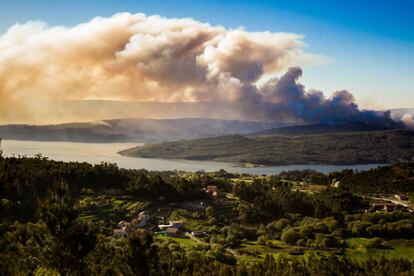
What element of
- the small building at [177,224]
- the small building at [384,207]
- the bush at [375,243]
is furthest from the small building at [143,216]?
the small building at [384,207]

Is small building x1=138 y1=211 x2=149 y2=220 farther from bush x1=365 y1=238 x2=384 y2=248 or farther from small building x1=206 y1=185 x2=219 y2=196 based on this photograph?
bush x1=365 y1=238 x2=384 y2=248

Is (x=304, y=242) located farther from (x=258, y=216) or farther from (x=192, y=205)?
(x=192, y=205)

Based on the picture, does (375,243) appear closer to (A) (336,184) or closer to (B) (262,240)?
(B) (262,240)

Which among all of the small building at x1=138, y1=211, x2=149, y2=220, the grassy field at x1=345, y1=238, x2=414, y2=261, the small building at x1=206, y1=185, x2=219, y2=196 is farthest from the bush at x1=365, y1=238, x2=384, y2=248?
the small building at x1=206, y1=185, x2=219, y2=196

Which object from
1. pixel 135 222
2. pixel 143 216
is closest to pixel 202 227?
pixel 143 216

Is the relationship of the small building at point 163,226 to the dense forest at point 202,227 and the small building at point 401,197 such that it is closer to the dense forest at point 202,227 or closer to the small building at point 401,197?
the dense forest at point 202,227

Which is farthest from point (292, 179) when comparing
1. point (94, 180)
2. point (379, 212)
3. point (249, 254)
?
point (249, 254)
